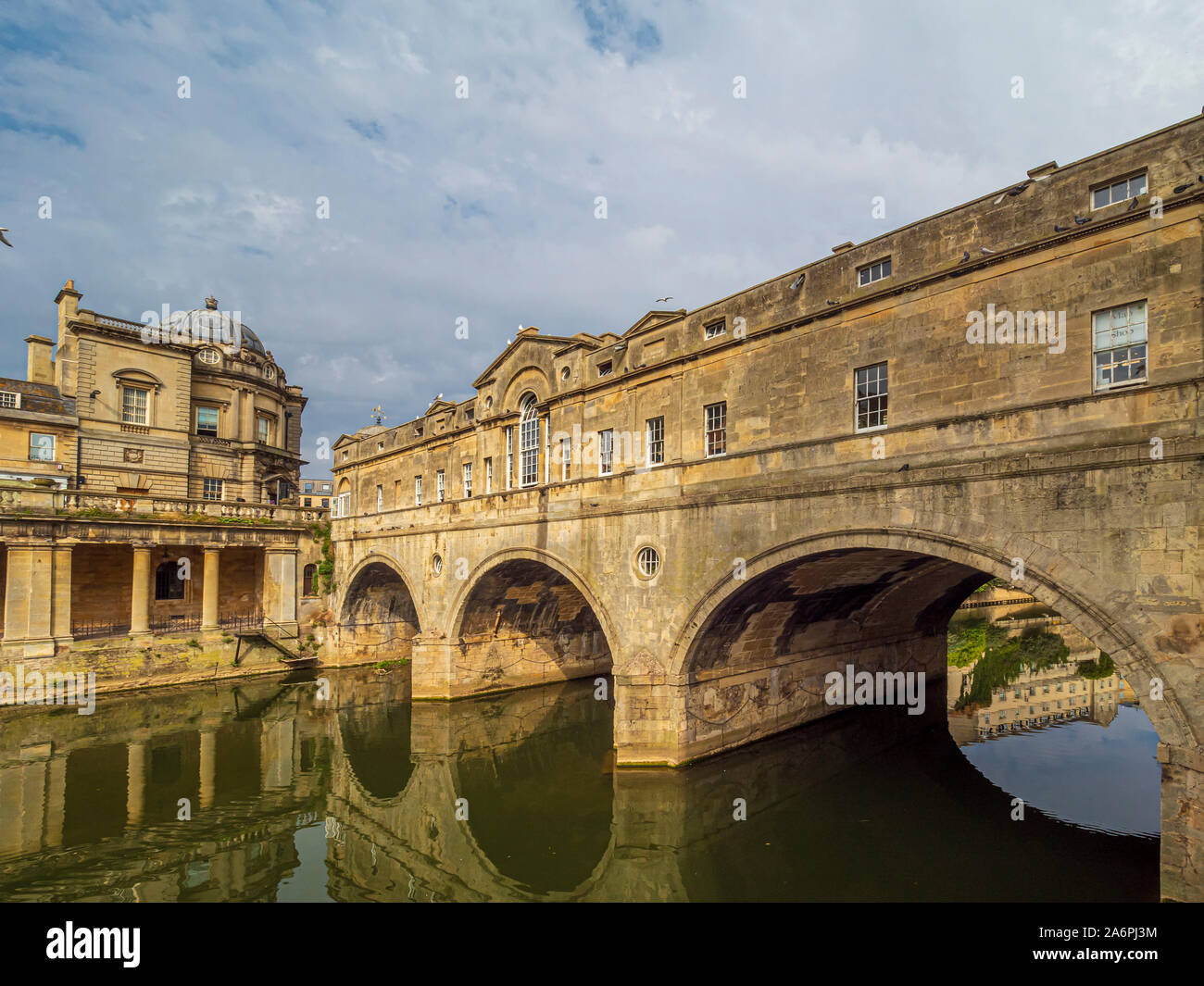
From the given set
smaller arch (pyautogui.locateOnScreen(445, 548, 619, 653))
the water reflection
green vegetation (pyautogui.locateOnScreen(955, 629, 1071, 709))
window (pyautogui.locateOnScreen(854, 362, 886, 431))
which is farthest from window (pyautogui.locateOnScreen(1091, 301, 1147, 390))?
green vegetation (pyautogui.locateOnScreen(955, 629, 1071, 709))

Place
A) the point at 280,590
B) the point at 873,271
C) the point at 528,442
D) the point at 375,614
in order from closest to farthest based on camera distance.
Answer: the point at 873,271 → the point at 528,442 → the point at 280,590 → the point at 375,614

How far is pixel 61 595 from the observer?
80.8ft

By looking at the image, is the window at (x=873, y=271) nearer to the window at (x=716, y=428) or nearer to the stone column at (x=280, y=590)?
the window at (x=716, y=428)


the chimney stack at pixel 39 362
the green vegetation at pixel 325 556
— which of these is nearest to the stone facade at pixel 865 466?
the green vegetation at pixel 325 556

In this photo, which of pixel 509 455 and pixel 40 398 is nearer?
pixel 509 455

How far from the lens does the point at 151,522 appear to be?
Answer: 26859mm

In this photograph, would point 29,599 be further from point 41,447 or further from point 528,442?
point 528,442

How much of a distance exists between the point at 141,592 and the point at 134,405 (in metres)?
11.8

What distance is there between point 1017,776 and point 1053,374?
11.6 meters

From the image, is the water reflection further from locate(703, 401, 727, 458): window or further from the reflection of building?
locate(703, 401, 727, 458): window

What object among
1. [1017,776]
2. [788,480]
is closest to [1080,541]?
[788,480]

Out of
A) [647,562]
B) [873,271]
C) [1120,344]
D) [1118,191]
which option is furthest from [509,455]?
[1118,191]

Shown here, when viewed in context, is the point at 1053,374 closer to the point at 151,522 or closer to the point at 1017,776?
the point at 1017,776

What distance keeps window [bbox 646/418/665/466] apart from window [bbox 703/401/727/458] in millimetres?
1436
